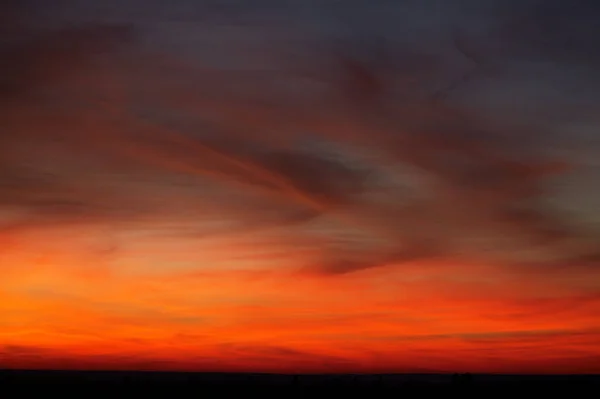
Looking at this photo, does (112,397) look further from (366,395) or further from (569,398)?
(569,398)

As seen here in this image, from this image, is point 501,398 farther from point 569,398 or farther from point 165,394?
point 165,394

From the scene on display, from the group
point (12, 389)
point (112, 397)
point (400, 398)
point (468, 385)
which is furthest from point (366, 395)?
point (12, 389)

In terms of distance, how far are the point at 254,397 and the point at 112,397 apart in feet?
24.4

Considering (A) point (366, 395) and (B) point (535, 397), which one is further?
(B) point (535, 397)

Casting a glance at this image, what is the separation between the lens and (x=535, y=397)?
2126 inches

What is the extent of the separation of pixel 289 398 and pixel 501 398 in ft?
37.4

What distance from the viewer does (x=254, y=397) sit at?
47.3m

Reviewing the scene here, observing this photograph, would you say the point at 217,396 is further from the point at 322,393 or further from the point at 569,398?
the point at 569,398

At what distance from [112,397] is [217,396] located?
723 centimetres

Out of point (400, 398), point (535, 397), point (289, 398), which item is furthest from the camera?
point (535, 397)

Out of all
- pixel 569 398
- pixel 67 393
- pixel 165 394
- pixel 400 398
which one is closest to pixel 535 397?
pixel 569 398

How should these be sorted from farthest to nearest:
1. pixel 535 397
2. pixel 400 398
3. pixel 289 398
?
pixel 535 397, pixel 400 398, pixel 289 398

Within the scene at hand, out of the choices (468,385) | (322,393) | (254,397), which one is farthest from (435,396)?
(254,397)

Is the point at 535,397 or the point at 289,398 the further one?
the point at 535,397
